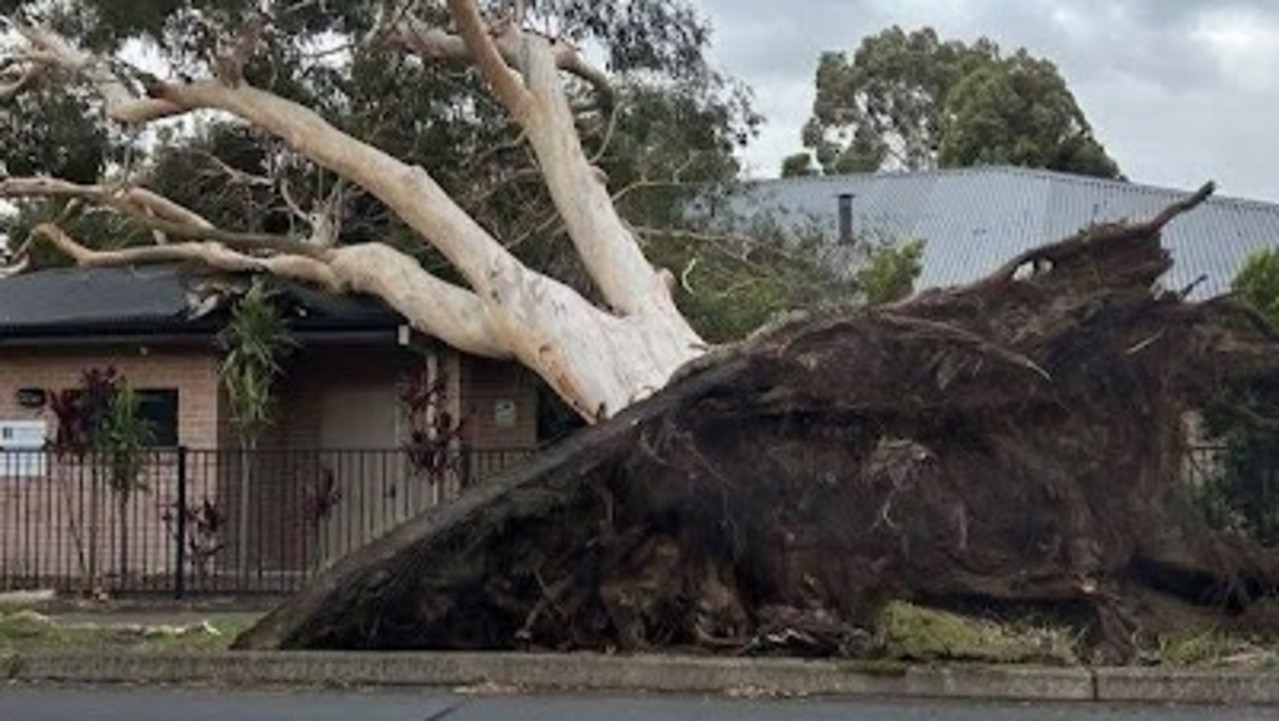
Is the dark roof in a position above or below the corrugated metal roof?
below

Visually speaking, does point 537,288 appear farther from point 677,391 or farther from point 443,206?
point 677,391

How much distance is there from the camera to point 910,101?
A: 6762 centimetres

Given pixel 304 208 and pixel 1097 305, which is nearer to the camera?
pixel 1097 305

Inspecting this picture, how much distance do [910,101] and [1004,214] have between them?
3341 centimetres

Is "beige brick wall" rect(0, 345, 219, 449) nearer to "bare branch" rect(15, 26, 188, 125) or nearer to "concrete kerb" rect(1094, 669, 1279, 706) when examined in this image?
"bare branch" rect(15, 26, 188, 125)

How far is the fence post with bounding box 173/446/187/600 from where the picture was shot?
61.5 ft

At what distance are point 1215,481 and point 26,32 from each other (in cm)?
1360

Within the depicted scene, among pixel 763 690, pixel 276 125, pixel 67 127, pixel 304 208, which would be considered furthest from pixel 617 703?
pixel 67 127

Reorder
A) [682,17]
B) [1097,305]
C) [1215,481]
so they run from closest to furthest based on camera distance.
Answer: [1097,305], [1215,481], [682,17]

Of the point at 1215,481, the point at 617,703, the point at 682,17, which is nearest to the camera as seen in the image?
the point at 617,703

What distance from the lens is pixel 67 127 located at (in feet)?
77.4

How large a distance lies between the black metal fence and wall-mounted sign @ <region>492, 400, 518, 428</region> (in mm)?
1583

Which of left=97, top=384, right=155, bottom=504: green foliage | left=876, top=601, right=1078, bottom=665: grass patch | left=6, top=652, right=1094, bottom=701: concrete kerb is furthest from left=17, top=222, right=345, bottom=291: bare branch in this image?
left=876, top=601, right=1078, bottom=665: grass patch

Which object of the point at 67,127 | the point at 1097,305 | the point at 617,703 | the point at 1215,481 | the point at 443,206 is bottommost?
the point at 617,703
